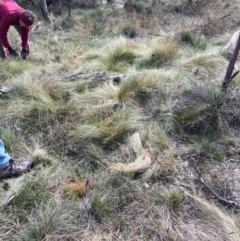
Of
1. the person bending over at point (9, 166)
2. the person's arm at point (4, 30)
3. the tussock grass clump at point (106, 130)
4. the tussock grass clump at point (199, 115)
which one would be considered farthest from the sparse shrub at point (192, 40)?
the person bending over at point (9, 166)

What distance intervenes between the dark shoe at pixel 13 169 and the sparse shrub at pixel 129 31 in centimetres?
445

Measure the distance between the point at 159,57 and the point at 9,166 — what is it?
2.97 meters

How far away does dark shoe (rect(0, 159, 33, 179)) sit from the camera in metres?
2.63

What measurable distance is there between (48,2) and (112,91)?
23.3 feet

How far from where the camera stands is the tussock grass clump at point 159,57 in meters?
4.74

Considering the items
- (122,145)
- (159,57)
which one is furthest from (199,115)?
(159,57)

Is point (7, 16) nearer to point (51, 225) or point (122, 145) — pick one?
point (122, 145)

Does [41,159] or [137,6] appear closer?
[41,159]

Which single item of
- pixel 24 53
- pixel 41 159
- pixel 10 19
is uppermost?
pixel 10 19

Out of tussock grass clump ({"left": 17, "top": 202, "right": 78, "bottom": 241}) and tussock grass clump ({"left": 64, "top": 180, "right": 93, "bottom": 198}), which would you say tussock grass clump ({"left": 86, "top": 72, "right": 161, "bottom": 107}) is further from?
tussock grass clump ({"left": 17, "top": 202, "right": 78, "bottom": 241})

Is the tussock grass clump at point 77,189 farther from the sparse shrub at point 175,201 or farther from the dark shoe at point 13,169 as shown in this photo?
the sparse shrub at point 175,201

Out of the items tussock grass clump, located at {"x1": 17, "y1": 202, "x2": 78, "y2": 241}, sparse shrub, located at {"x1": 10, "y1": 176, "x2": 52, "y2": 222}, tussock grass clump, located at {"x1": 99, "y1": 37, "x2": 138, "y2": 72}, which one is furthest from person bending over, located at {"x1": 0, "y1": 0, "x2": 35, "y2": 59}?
tussock grass clump, located at {"x1": 17, "y1": 202, "x2": 78, "y2": 241}

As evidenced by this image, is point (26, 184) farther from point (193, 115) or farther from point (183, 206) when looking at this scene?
point (193, 115)

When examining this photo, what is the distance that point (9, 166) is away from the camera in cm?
265
